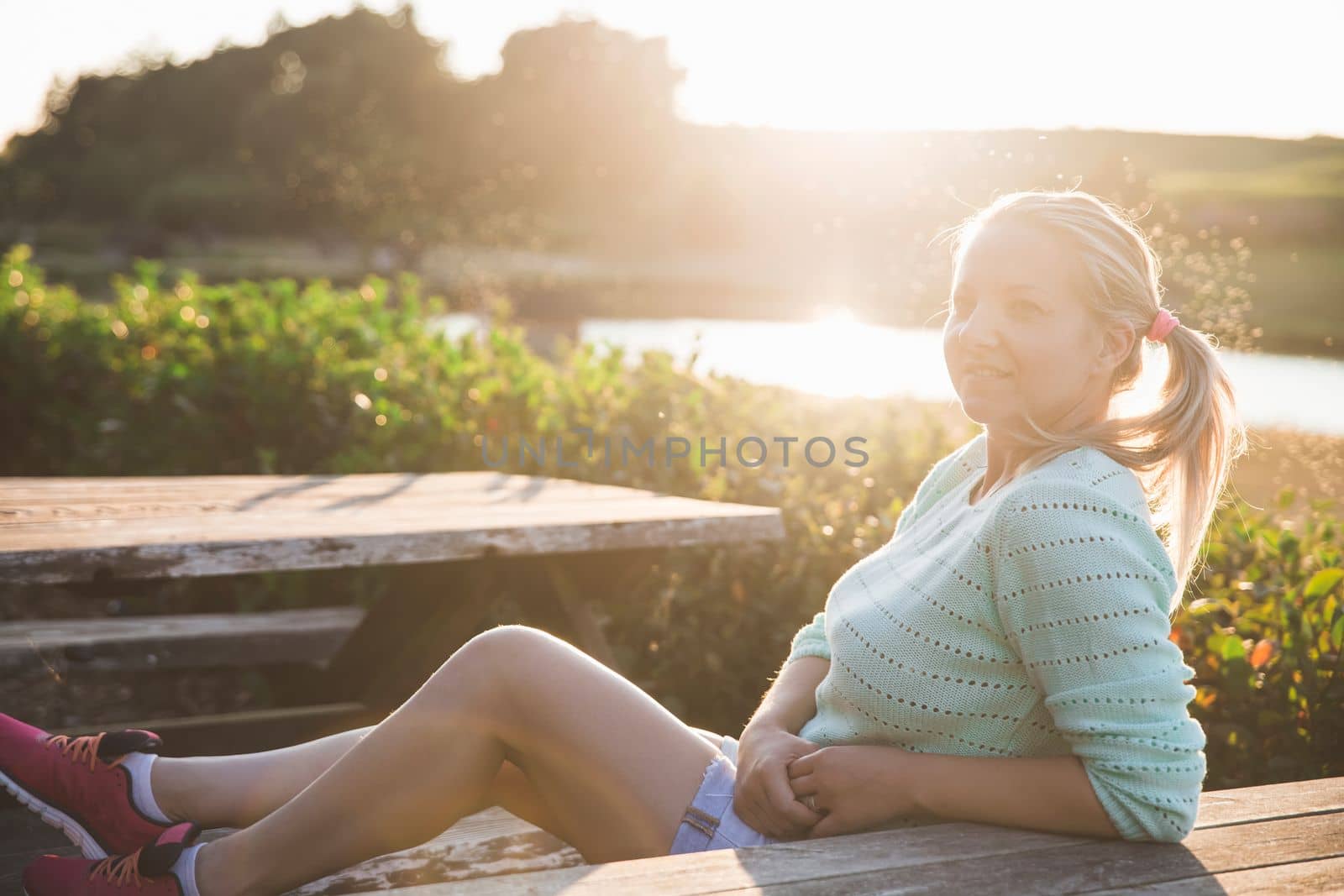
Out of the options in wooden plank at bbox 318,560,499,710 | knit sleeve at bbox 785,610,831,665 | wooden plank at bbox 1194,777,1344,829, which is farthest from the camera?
wooden plank at bbox 318,560,499,710

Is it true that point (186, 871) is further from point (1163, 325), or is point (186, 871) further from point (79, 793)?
point (1163, 325)

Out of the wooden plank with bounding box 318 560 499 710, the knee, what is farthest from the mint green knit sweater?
the wooden plank with bounding box 318 560 499 710

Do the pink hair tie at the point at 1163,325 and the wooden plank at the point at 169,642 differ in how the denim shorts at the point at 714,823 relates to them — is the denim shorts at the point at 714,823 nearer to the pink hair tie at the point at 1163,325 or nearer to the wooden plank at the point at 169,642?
the pink hair tie at the point at 1163,325

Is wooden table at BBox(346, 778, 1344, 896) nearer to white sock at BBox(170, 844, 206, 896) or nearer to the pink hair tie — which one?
white sock at BBox(170, 844, 206, 896)

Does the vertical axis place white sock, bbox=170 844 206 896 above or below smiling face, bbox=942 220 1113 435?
below

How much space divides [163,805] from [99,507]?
1062 millimetres

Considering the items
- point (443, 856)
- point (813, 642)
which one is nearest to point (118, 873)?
point (443, 856)

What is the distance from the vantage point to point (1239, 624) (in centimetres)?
293

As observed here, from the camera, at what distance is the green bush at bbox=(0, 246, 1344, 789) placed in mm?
2826

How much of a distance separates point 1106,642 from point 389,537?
1615 millimetres

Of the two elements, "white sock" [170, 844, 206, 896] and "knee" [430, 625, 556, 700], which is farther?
"knee" [430, 625, 556, 700]

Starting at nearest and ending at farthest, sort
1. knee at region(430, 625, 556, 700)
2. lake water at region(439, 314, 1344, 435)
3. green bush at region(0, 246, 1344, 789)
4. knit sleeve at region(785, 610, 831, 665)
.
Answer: knee at region(430, 625, 556, 700), knit sleeve at region(785, 610, 831, 665), lake water at region(439, 314, 1344, 435), green bush at region(0, 246, 1344, 789)

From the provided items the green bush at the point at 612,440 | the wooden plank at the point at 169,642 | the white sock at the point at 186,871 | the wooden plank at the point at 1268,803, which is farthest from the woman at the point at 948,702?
the wooden plank at the point at 169,642

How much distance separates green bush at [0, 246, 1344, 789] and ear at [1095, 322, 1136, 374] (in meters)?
1.00
